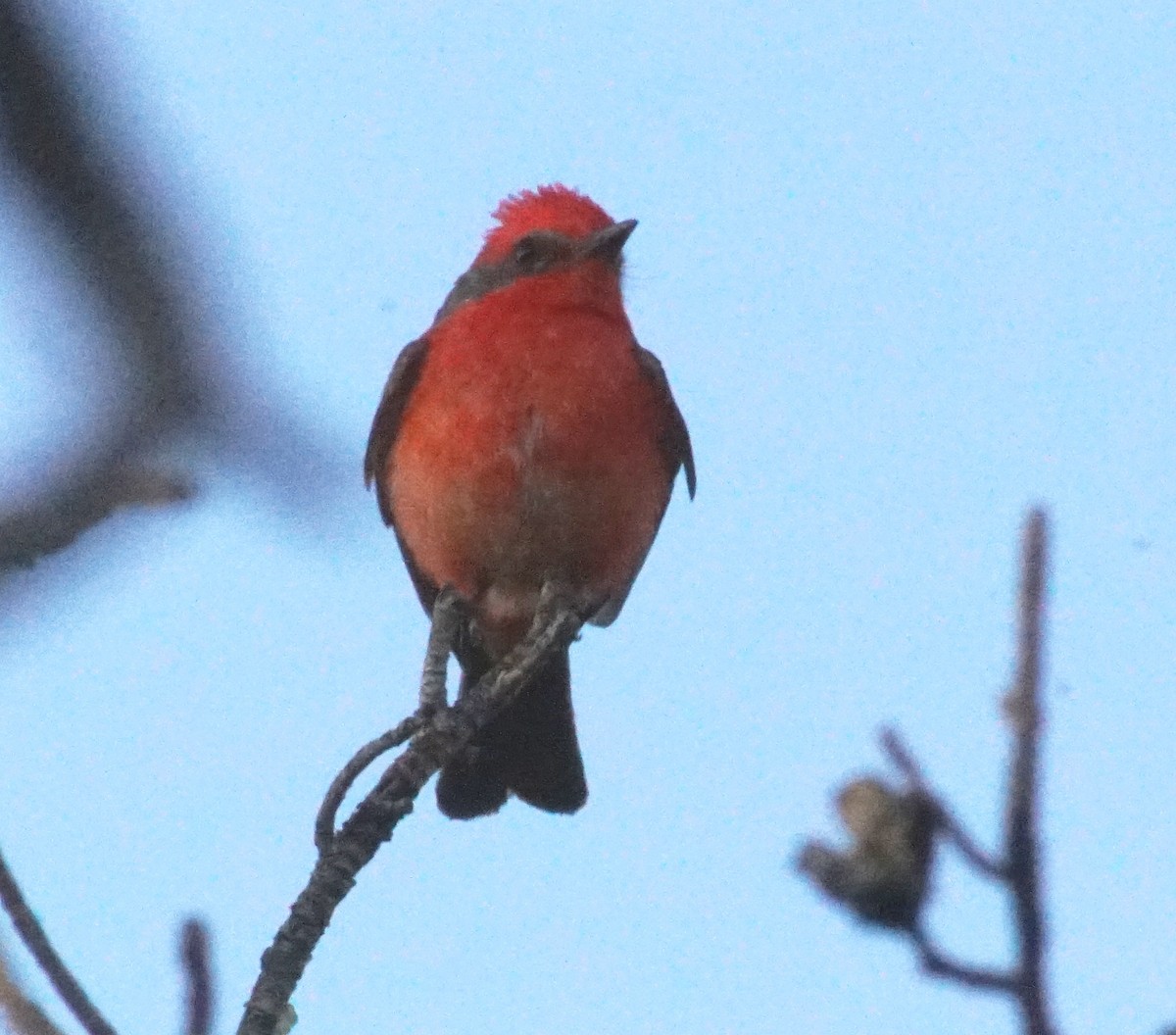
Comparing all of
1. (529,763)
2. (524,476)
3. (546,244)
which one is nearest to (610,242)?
(546,244)

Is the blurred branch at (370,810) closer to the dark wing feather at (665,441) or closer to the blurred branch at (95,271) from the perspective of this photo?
the blurred branch at (95,271)

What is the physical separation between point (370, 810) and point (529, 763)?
2.81 meters

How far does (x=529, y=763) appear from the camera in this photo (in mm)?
5770

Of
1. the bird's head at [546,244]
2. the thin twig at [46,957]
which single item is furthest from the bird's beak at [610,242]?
the thin twig at [46,957]

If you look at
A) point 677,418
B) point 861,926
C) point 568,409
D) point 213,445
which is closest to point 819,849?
point 861,926

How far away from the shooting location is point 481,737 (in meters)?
5.66

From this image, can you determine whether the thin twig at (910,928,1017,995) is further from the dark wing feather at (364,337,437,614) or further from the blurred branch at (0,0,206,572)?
the dark wing feather at (364,337,437,614)

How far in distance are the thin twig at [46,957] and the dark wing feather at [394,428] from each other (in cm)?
404

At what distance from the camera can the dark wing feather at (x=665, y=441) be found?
592 centimetres

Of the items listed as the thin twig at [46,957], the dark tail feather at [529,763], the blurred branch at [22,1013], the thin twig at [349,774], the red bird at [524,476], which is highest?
the red bird at [524,476]

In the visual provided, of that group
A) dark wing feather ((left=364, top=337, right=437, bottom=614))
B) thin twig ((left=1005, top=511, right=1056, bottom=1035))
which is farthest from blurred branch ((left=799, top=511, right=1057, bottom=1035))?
dark wing feather ((left=364, top=337, right=437, bottom=614))

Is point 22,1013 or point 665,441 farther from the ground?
point 665,441

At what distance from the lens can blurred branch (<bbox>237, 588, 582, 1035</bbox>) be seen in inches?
97.5

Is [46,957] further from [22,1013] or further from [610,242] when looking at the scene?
[610,242]
